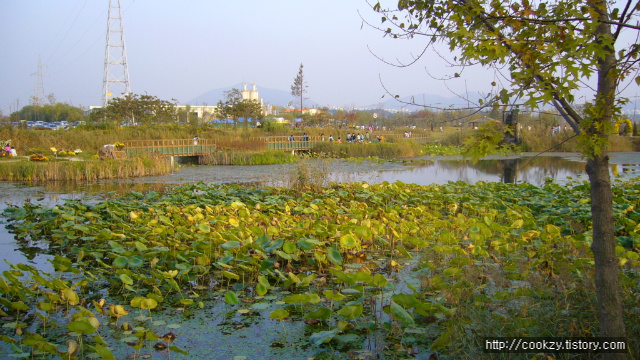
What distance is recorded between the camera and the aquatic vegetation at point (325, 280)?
8.86 ft

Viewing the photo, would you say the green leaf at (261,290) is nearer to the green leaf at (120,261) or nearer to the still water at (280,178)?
the green leaf at (120,261)

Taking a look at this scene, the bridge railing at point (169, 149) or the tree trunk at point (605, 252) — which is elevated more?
the bridge railing at point (169, 149)

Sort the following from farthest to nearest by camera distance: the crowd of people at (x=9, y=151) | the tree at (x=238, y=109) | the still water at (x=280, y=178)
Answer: the tree at (x=238, y=109), the crowd of people at (x=9, y=151), the still water at (x=280, y=178)

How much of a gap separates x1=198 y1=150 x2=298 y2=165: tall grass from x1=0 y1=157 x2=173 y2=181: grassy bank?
16.6ft

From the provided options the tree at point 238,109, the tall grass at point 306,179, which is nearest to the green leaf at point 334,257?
the tall grass at point 306,179

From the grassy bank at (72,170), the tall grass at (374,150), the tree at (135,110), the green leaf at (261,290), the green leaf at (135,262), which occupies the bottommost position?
the green leaf at (261,290)

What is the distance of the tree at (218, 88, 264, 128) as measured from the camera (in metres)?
35.1

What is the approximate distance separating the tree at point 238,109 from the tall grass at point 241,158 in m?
14.1

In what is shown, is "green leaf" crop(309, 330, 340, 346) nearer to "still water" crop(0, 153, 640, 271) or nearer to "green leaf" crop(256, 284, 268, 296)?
"green leaf" crop(256, 284, 268, 296)

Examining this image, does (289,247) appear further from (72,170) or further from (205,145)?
(205,145)

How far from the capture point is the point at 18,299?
3.50m

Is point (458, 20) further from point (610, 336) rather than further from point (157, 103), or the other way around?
point (157, 103)

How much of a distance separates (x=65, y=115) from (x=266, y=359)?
1963 inches

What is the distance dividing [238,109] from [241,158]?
51.0 feet
